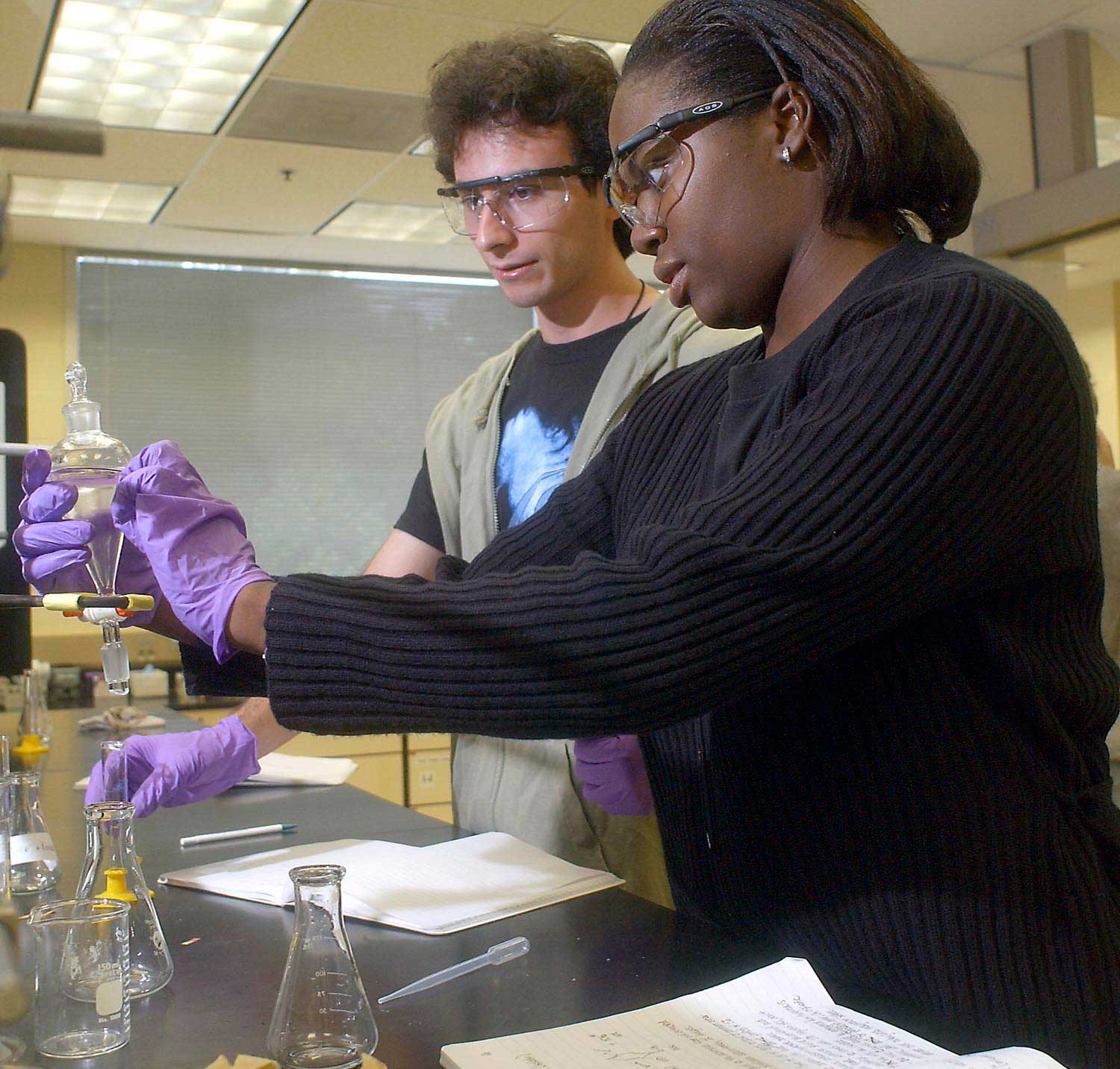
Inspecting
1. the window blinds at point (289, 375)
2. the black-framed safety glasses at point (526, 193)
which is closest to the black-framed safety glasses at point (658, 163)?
the black-framed safety glasses at point (526, 193)

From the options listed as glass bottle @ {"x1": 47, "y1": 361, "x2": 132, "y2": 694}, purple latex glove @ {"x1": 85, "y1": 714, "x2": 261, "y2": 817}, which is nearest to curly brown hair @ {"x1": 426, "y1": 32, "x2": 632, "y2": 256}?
glass bottle @ {"x1": 47, "y1": 361, "x2": 132, "y2": 694}

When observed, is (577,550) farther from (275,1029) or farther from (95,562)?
(275,1029)

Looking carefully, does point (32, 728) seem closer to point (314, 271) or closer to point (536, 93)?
point (536, 93)

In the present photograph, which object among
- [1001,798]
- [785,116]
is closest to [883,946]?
[1001,798]

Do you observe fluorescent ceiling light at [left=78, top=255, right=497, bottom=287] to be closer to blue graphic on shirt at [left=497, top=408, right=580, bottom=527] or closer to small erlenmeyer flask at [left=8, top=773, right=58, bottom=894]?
blue graphic on shirt at [left=497, top=408, right=580, bottom=527]

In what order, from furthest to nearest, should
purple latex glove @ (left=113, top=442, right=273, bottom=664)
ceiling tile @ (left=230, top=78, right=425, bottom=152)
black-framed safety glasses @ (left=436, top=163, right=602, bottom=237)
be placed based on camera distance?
ceiling tile @ (left=230, top=78, right=425, bottom=152)
black-framed safety glasses @ (left=436, top=163, right=602, bottom=237)
purple latex glove @ (left=113, top=442, right=273, bottom=664)

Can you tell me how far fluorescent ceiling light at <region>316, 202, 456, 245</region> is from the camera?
5.38 m

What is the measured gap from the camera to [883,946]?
92 cm

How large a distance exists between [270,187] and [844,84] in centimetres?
440

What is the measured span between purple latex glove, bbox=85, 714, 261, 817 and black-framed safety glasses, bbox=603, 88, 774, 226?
2.84 ft

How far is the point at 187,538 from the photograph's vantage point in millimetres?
1116

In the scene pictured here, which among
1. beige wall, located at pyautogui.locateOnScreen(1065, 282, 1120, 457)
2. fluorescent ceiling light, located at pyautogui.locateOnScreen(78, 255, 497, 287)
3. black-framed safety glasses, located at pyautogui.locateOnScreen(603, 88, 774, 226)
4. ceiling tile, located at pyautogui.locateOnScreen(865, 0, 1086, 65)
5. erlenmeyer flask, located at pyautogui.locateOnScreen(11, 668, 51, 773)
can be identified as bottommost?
erlenmeyer flask, located at pyautogui.locateOnScreen(11, 668, 51, 773)

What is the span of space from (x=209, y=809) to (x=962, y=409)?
1.31m

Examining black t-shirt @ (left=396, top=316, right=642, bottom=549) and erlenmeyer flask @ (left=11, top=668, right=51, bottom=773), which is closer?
black t-shirt @ (left=396, top=316, right=642, bottom=549)
